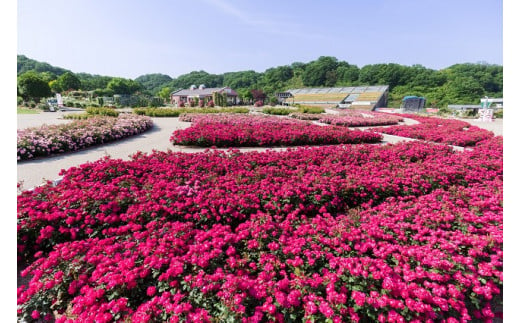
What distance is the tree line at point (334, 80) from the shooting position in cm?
5228

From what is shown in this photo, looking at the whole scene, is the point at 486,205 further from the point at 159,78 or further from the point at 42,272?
the point at 159,78

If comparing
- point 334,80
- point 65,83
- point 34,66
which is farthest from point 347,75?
point 34,66

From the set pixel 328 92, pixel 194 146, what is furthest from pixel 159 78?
pixel 194 146

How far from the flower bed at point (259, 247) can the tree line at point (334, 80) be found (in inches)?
1822

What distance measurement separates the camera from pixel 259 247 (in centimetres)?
257

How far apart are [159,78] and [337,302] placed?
15085 centimetres

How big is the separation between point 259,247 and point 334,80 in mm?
90157

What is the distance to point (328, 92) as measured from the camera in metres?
59.3

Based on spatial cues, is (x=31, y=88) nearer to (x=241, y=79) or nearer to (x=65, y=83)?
(x=65, y=83)

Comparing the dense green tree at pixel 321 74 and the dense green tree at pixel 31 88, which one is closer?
the dense green tree at pixel 31 88

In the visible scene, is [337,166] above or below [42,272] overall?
above

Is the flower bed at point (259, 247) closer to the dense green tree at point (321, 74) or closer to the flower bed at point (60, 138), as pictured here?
the flower bed at point (60, 138)

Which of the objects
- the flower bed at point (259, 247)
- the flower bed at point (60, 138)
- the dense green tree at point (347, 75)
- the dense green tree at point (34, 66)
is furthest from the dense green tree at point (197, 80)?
the flower bed at point (259, 247)

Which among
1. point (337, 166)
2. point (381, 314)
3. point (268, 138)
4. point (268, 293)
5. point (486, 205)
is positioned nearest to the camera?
point (381, 314)
